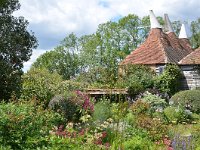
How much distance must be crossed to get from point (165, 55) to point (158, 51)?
1122 mm

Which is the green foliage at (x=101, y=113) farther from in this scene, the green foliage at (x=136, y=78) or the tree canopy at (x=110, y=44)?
the tree canopy at (x=110, y=44)

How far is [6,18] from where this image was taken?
50.7 feet

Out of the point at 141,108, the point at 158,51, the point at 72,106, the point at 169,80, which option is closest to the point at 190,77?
the point at 169,80

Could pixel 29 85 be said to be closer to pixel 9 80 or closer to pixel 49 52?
pixel 9 80

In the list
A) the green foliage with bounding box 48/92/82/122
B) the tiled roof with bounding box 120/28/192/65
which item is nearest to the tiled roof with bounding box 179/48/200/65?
the tiled roof with bounding box 120/28/192/65

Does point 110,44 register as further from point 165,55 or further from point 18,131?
point 18,131

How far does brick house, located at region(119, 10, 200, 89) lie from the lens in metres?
29.8

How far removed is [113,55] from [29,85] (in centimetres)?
3364

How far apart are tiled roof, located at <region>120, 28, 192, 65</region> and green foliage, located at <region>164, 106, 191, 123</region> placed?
458 inches

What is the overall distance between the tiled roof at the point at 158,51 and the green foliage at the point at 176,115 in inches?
458

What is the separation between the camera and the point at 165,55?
31.5 metres

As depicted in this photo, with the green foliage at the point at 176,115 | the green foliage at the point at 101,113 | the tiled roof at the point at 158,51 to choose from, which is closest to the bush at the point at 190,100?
the green foliage at the point at 176,115

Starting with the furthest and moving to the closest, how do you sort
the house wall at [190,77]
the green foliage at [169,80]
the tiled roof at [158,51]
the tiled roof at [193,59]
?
the tiled roof at [158,51], the house wall at [190,77], the tiled roof at [193,59], the green foliage at [169,80]

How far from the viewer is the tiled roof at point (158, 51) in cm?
3166
